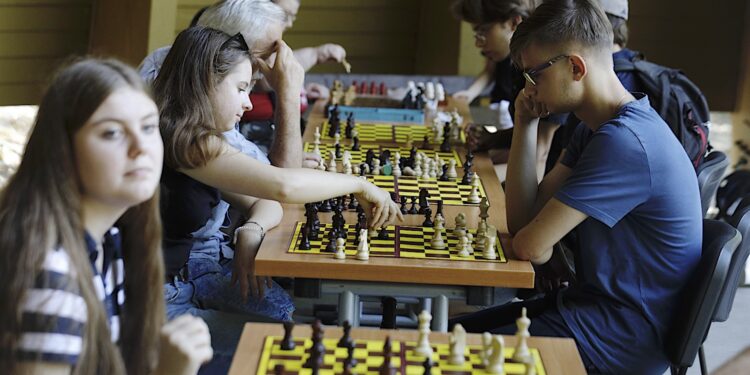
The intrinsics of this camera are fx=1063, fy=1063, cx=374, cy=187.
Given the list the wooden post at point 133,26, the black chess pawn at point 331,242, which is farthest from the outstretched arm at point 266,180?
the wooden post at point 133,26

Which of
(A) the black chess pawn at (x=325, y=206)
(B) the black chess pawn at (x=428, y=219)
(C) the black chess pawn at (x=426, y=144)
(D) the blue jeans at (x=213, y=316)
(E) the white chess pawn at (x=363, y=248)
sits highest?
(E) the white chess pawn at (x=363, y=248)

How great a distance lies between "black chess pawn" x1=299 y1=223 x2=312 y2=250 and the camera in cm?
291

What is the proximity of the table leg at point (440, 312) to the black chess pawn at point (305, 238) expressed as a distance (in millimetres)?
382

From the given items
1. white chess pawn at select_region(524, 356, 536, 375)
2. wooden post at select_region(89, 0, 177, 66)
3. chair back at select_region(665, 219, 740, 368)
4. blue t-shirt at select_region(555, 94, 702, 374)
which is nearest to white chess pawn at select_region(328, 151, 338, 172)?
blue t-shirt at select_region(555, 94, 702, 374)

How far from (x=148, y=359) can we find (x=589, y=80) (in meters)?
1.51

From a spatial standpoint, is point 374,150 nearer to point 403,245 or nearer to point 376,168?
point 376,168

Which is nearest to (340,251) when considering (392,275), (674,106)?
(392,275)

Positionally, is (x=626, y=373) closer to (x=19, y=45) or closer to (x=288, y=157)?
Result: (x=288, y=157)

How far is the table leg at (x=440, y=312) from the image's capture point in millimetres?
2919

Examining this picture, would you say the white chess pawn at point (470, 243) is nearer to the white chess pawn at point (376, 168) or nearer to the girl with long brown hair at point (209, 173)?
the girl with long brown hair at point (209, 173)

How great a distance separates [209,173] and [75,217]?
1130 millimetres

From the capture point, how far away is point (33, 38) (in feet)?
22.9

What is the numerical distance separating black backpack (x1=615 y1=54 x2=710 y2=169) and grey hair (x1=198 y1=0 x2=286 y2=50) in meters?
1.36

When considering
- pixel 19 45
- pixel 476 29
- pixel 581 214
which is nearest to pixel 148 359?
pixel 581 214
